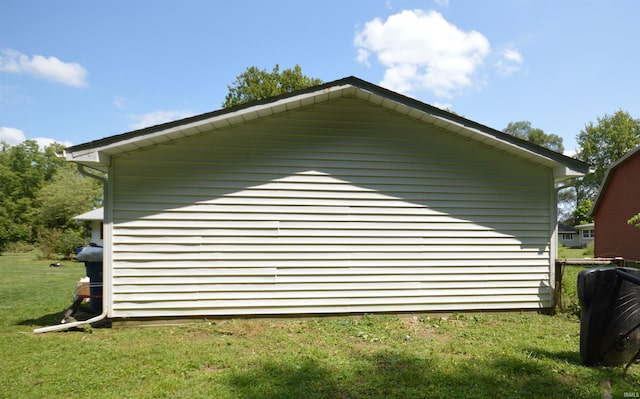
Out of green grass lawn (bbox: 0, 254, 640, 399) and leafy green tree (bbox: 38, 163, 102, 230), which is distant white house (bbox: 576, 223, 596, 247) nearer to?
green grass lawn (bbox: 0, 254, 640, 399)

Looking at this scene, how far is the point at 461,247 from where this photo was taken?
6098mm

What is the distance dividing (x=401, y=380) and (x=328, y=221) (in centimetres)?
279

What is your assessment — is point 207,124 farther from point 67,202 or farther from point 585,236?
point 585,236

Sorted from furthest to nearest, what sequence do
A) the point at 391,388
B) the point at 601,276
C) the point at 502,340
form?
the point at 502,340 < the point at 601,276 < the point at 391,388

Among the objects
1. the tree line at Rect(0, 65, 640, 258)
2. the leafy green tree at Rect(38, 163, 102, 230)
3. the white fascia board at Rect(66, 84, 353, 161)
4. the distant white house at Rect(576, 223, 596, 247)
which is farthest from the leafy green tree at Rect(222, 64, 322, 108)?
the distant white house at Rect(576, 223, 596, 247)

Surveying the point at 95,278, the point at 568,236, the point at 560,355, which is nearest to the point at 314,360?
the point at 560,355

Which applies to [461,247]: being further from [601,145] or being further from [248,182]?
[601,145]

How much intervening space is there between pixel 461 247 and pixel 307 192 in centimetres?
289

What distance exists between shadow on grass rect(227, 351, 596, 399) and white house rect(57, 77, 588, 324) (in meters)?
1.86

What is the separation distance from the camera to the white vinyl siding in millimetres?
5477

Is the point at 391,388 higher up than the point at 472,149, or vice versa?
the point at 472,149

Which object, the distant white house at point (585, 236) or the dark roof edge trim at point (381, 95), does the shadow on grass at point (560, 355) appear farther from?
the distant white house at point (585, 236)

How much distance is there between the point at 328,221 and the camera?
5.81 m

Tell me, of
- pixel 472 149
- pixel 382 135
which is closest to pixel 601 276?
pixel 472 149
